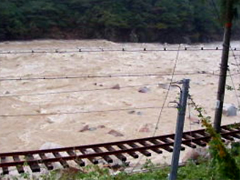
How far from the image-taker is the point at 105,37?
46.4 meters

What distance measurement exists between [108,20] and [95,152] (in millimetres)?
38799

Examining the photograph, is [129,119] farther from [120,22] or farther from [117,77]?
[120,22]

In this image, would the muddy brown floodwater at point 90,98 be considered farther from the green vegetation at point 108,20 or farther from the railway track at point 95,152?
the green vegetation at point 108,20

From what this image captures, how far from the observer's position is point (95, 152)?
873cm

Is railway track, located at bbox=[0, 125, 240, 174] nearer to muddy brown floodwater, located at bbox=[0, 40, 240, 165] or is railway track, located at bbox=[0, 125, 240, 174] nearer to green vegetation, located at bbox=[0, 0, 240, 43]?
muddy brown floodwater, located at bbox=[0, 40, 240, 165]

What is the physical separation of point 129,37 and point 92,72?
21634 millimetres

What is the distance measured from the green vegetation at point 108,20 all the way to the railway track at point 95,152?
111 ft

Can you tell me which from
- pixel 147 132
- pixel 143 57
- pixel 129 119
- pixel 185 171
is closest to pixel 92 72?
pixel 143 57

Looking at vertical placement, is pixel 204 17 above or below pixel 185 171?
above

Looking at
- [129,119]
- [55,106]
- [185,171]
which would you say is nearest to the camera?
[185,171]

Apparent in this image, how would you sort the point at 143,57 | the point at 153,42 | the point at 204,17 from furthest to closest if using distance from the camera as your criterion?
1. the point at 204,17
2. the point at 153,42
3. the point at 143,57

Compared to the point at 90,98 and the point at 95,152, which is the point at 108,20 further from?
the point at 95,152

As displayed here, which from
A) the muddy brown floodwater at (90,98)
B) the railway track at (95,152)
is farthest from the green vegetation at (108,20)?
the railway track at (95,152)

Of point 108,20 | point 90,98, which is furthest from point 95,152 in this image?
point 108,20
